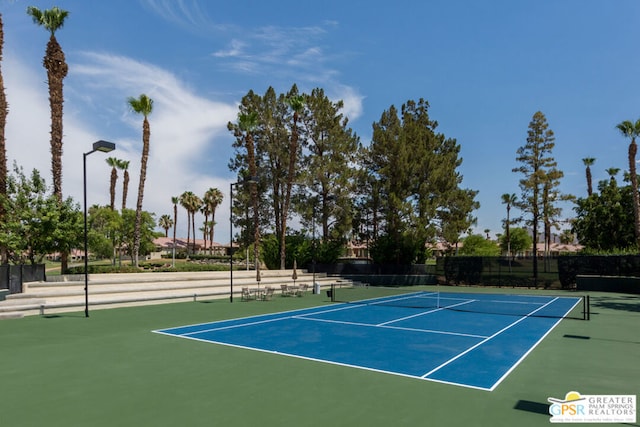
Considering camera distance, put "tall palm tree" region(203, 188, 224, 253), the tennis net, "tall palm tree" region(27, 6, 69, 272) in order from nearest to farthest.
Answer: the tennis net < "tall palm tree" region(27, 6, 69, 272) < "tall palm tree" region(203, 188, 224, 253)

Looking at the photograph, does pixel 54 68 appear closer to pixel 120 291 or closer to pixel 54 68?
pixel 54 68

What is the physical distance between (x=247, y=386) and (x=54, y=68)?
29246 millimetres

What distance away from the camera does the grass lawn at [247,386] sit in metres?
6.93

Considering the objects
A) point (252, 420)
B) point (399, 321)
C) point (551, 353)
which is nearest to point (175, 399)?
point (252, 420)

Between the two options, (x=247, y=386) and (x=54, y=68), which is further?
(x=54, y=68)

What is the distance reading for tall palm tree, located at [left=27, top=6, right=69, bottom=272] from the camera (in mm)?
28891

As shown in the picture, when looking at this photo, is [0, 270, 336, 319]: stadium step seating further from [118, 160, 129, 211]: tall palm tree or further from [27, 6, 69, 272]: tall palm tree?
[118, 160, 129, 211]: tall palm tree

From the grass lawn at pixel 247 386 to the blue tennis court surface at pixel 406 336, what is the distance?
0.59 meters

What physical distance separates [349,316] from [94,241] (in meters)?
19.2

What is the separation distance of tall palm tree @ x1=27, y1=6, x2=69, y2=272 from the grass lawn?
1861 cm

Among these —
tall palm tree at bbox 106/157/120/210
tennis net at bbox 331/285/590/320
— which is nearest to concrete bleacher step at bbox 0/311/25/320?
tennis net at bbox 331/285/590/320

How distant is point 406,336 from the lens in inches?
562

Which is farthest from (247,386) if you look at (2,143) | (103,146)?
(2,143)

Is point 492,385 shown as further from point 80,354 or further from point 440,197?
point 440,197
